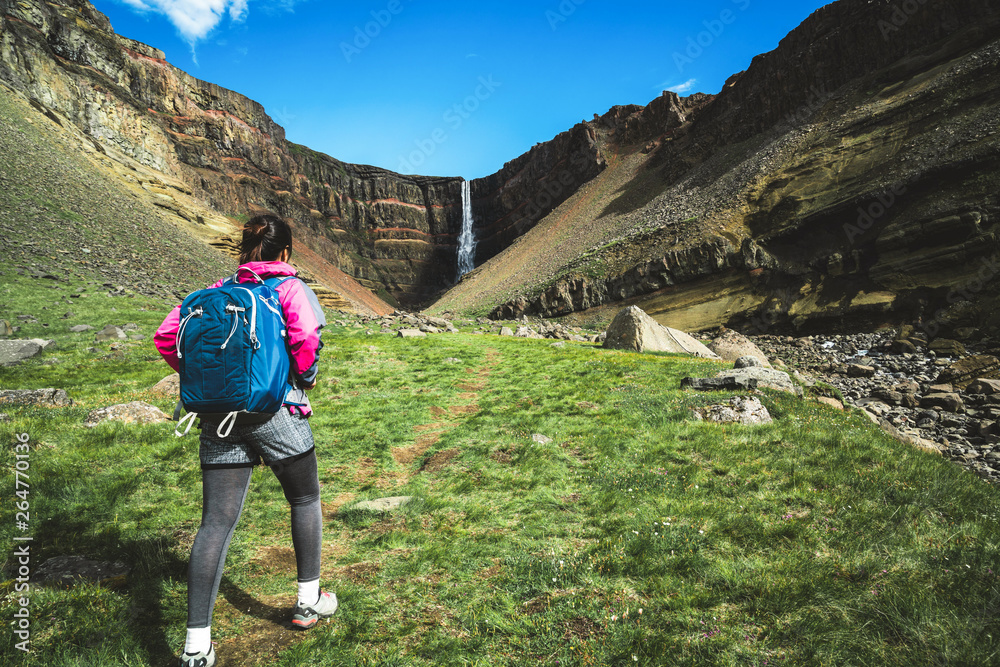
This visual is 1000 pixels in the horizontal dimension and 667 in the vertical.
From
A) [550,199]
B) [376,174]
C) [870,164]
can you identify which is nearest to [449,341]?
[870,164]

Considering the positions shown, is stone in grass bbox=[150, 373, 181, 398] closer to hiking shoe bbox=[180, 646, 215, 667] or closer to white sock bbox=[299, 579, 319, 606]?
white sock bbox=[299, 579, 319, 606]

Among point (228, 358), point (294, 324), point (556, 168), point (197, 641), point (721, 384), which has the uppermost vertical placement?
point (556, 168)

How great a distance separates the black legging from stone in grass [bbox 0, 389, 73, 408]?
346 inches

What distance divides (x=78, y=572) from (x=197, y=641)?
2092mm

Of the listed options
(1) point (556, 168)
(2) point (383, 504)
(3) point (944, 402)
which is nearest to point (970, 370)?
(3) point (944, 402)

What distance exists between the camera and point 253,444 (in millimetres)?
3197

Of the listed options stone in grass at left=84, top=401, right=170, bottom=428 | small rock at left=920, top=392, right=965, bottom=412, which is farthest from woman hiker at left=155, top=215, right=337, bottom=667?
small rock at left=920, top=392, right=965, bottom=412

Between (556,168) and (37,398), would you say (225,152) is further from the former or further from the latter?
(37,398)

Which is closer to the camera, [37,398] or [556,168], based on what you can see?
[37,398]

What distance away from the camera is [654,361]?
1688cm

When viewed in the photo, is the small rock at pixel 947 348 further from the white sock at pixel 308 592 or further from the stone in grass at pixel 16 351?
the stone in grass at pixel 16 351

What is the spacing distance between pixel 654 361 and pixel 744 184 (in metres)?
41.1

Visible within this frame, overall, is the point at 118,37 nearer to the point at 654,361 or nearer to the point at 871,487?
the point at 654,361

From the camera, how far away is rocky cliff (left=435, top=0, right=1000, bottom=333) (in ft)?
88.7
